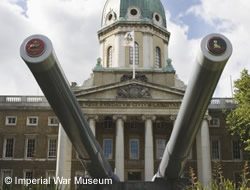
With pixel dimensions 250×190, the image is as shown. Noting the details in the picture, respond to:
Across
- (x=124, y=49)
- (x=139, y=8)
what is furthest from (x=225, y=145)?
(x=139, y=8)

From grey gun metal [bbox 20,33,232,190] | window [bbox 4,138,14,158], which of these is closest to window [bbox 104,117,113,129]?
window [bbox 4,138,14,158]

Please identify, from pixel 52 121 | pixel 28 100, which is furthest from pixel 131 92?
pixel 28 100

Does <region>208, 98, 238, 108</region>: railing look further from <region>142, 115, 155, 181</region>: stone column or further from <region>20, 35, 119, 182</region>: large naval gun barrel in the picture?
<region>20, 35, 119, 182</region>: large naval gun barrel

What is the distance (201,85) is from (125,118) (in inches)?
1208

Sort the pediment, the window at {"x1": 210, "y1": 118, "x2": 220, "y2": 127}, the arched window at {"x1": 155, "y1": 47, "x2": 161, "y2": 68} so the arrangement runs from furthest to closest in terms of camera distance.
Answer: the arched window at {"x1": 155, "y1": 47, "x2": 161, "y2": 68}
the window at {"x1": 210, "y1": 118, "x2": 220, "y2": 127}
the pediment

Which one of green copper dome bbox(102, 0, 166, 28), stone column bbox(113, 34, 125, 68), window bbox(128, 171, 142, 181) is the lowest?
window bbox(128, 171, 142, 181)

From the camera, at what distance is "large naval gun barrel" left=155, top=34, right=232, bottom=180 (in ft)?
16.0

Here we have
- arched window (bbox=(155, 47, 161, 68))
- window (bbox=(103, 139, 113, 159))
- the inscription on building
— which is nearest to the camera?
the inscription on building

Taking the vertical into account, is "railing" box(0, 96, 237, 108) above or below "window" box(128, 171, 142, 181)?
above

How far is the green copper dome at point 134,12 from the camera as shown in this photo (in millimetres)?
45281

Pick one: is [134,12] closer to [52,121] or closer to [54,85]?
[52,121]

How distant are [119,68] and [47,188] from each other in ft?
113

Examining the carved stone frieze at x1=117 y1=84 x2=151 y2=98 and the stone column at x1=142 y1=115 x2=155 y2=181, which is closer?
the stone column at x1=142 y1=115 x2=155 y2=181

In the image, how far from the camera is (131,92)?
121 ft
